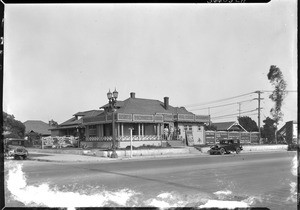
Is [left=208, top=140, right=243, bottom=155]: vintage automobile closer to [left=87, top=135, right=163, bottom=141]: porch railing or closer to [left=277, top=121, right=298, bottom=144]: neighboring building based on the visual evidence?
[left=87, top=135, right=163, bottom=141]: porch railing

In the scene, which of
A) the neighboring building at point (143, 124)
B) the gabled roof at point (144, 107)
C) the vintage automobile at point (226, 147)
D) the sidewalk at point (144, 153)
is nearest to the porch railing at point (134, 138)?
the neighboring building at point (143, 124)

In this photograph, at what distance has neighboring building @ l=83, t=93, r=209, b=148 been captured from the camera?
38.7 metres

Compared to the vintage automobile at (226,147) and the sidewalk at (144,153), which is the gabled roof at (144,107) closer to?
the sidewalk at (144,153)

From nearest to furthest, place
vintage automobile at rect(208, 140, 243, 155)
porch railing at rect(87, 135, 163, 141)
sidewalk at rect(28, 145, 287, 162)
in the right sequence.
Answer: sidewalk at rect(28, 145, 287, 162) → vintage automobile at rect(208, 140, 243, 155) → porch railing at rect(87, 135, 163, 141)

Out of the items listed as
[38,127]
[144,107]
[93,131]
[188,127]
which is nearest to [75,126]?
[93,131]

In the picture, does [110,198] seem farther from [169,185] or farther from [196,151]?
[196,151]

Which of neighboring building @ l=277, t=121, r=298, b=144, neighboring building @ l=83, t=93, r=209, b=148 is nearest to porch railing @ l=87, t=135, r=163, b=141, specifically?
neighboring building @ l=83, t=93, r=209, b=148

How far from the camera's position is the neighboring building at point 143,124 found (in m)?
38.7

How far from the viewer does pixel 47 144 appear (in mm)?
42438

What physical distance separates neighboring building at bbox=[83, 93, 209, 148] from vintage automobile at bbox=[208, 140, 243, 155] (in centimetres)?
1048

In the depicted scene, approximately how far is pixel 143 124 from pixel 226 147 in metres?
12.7

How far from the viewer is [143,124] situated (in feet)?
135

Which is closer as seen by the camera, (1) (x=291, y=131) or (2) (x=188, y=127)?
(1) (x=291, y=131)

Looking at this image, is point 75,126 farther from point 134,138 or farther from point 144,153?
point 144,153
